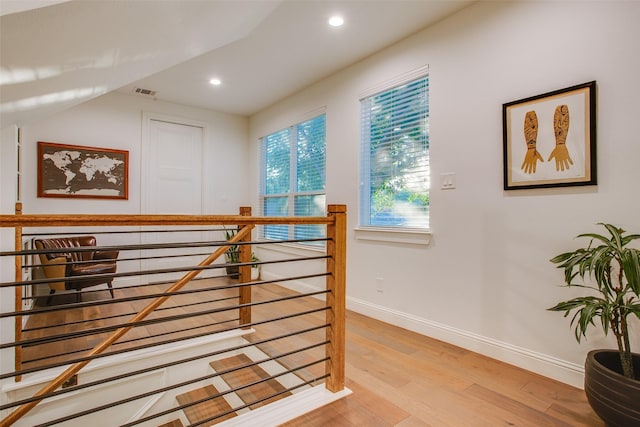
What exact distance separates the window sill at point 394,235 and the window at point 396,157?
0.07m

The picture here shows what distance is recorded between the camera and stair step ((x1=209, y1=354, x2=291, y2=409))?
81.4 inches

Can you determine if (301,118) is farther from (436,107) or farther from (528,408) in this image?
(528,408)

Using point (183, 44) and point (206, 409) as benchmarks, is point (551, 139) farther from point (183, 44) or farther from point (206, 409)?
point (206, 409)

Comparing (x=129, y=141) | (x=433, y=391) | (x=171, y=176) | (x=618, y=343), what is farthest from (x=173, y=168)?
(x=618, y=343)

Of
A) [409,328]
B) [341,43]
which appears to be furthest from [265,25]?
[409,328]

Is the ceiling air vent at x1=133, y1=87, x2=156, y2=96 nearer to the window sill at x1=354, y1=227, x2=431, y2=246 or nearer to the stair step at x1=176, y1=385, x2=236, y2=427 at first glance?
the window sill at x1=354, y1=227, x2=431, y2=246

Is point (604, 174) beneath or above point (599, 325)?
above

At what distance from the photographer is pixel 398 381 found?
2.04m

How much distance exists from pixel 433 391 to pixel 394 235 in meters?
1.44

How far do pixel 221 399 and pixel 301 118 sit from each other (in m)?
3.31

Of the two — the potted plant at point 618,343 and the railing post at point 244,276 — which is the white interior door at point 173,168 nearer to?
the railing post at point 244,276

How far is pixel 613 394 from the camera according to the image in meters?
1.47

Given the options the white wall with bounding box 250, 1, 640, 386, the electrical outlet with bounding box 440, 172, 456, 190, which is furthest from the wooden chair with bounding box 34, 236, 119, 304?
the electrical outlet with bounding box 440, 172, 456, 190

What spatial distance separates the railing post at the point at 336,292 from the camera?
1.79 m
